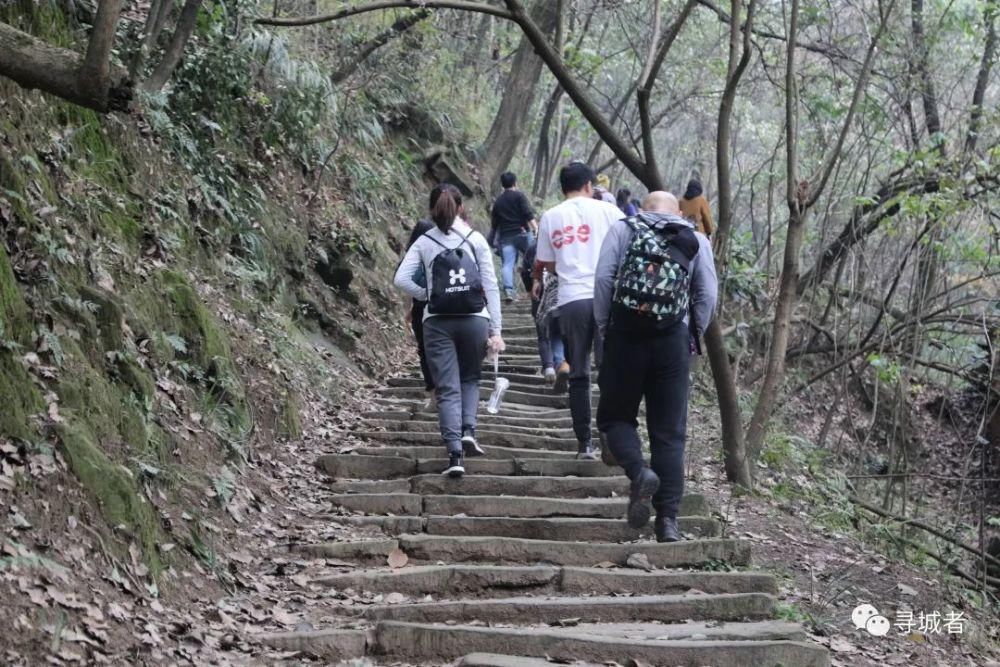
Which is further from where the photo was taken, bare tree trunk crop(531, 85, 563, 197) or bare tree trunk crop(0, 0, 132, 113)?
bare tree trunk crop(531, 85, 563, 197)

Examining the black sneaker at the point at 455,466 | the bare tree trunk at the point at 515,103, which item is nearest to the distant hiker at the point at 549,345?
the black sneaker at the point at 455,466

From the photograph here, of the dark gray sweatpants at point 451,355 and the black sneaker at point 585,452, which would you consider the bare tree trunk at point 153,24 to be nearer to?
the dark gray sweatpants at point 451,355

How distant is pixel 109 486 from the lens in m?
5.23

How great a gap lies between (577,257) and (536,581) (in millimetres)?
2893

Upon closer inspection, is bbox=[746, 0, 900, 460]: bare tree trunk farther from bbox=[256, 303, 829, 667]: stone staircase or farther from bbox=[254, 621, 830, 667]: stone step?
bbox=[254, 621, 830, 667]: stone step

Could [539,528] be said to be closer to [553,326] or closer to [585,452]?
[585,452]

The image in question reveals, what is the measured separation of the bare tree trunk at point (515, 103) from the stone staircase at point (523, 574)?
11.7 m

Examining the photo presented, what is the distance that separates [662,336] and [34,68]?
3.50 m

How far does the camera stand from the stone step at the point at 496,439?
361 inches

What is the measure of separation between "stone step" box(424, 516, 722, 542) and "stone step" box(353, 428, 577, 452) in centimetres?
215

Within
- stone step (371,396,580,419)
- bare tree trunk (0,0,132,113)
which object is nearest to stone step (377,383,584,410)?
stone step (371,396,580,419)

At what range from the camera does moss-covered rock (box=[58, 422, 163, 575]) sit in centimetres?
513

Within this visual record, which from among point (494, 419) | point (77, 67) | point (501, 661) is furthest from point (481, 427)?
point (77, 67)

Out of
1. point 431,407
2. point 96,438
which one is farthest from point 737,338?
point 96,438
